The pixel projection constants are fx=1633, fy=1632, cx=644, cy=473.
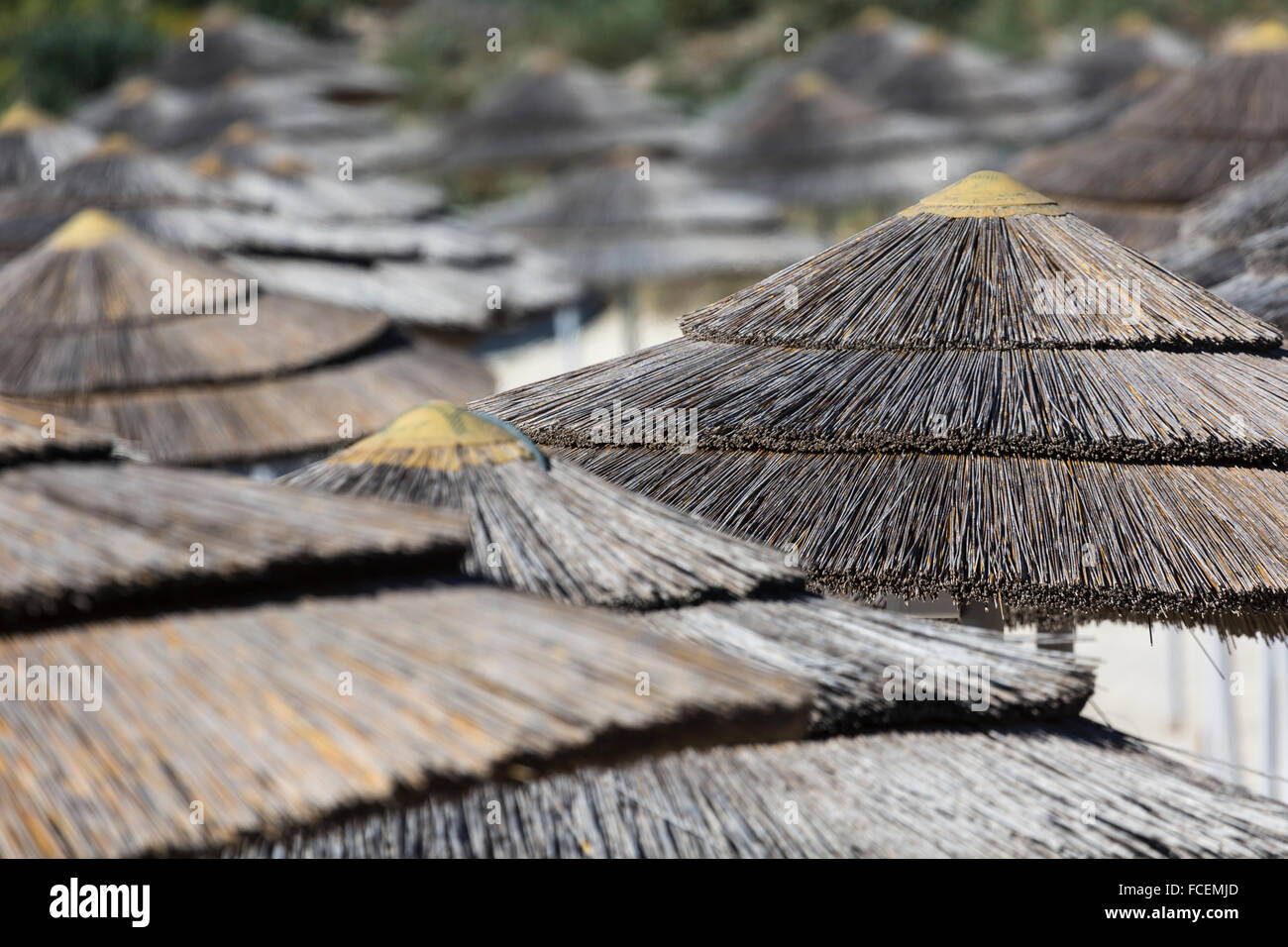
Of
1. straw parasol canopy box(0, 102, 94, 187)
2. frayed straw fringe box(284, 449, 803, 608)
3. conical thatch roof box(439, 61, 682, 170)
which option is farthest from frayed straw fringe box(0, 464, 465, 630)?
conical thatch roof box(439, 61, 682, 170)

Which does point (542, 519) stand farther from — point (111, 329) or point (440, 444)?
point (111, 329)

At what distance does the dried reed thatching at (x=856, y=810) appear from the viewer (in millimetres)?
3535

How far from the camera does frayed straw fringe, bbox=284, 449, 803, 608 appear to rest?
396 centimetres

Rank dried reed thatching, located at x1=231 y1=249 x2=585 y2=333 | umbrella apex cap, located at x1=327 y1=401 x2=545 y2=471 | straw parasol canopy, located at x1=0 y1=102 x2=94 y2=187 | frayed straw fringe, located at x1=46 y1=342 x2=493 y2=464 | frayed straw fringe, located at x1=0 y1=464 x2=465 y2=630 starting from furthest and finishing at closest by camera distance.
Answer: straw parasol canopy, located at x1=0 y1=102 x2=94 y2=187, dried reed thatching, located at x1=231 y1=249 x2=585 y2=333, frayed straw fringe, located at x1=46 y1=342 x2=493 y2=464, umbrella apex cap, located at x1=327 y1=401 x2=545 y2=471, frayed straw fringe, located at x1=0 y1=464 x2=465 y2=630

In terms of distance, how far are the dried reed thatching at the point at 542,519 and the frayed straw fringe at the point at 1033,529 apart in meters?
0.67

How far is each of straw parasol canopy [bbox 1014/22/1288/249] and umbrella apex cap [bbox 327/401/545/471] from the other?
7.38 metres

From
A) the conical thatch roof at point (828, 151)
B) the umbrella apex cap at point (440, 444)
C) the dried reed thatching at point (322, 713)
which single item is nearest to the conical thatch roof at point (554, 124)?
the conical thatch roof at point (828, 151)

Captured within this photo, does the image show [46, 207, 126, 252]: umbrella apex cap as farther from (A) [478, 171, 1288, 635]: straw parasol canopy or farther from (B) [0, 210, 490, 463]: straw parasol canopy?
(A) [478, 171, 1288, 635]: straw parasol canopy

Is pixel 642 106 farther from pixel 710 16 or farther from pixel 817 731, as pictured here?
pixel 817 731

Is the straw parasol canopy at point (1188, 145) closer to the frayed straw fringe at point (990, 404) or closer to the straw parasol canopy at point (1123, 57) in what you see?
the frayed straw fringe at point (990, 404)

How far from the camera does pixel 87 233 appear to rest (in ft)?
32.8

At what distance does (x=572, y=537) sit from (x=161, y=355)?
20.2ft
